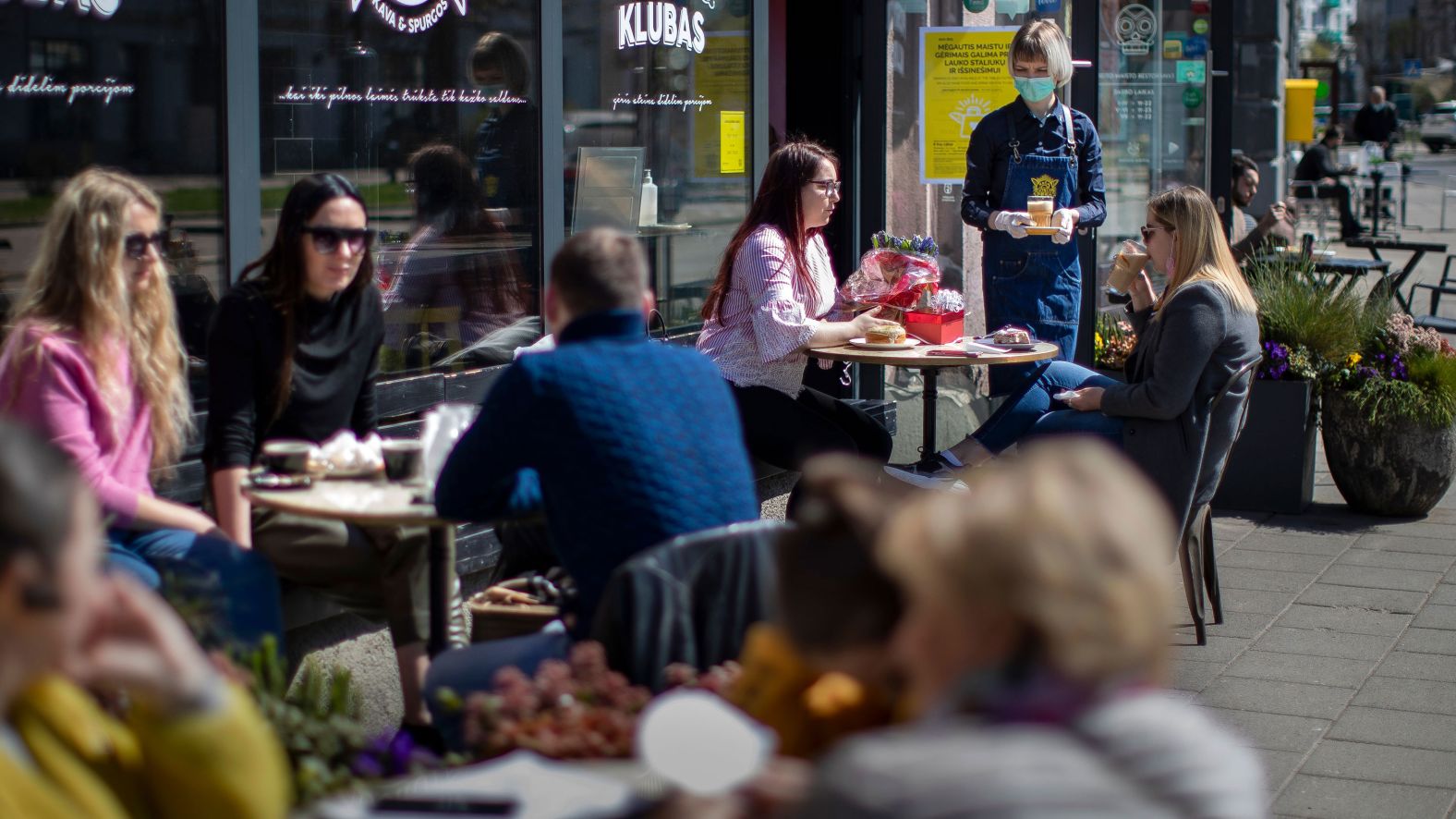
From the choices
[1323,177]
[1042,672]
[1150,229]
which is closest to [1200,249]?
[1150,229]

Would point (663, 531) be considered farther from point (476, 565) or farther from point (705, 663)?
point (476, 565)

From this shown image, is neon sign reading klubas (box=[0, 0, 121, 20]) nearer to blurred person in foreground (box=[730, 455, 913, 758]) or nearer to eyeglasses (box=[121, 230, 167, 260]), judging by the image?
eyeglasses (box=[121, 230, 167, 260])

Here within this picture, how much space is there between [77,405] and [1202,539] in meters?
3.76

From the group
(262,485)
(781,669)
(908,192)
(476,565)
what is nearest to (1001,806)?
(781,669)

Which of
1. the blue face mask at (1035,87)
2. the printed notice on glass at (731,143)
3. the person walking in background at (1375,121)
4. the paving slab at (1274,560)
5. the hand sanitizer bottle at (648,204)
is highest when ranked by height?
the person walking in background at (1375,121)

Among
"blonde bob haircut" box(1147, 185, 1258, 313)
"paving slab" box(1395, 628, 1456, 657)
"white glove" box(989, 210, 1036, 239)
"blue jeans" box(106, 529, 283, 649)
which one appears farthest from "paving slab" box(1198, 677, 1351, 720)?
"blue jeans" box(106, 529, 283, 649)

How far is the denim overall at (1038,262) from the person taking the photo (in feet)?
24.1

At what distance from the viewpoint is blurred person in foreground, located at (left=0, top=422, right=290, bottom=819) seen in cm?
174

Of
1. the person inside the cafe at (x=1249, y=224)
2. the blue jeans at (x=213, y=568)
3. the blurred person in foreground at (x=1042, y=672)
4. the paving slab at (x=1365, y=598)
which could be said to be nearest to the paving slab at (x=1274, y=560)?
the paving slab at (x=1365, y=598)

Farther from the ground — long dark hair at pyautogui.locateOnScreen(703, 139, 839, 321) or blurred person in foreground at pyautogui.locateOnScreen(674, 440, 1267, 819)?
long dark hair at pyautogui.locateOnScreen(703, 139, 839, 321)

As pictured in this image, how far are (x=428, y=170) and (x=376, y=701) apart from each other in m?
1.79

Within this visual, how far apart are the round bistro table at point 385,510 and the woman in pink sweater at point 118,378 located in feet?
0.76

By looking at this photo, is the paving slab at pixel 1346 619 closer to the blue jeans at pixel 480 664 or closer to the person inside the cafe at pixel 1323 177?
the blue jeans at pixel 480 664

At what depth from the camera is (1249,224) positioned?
1172 cm
